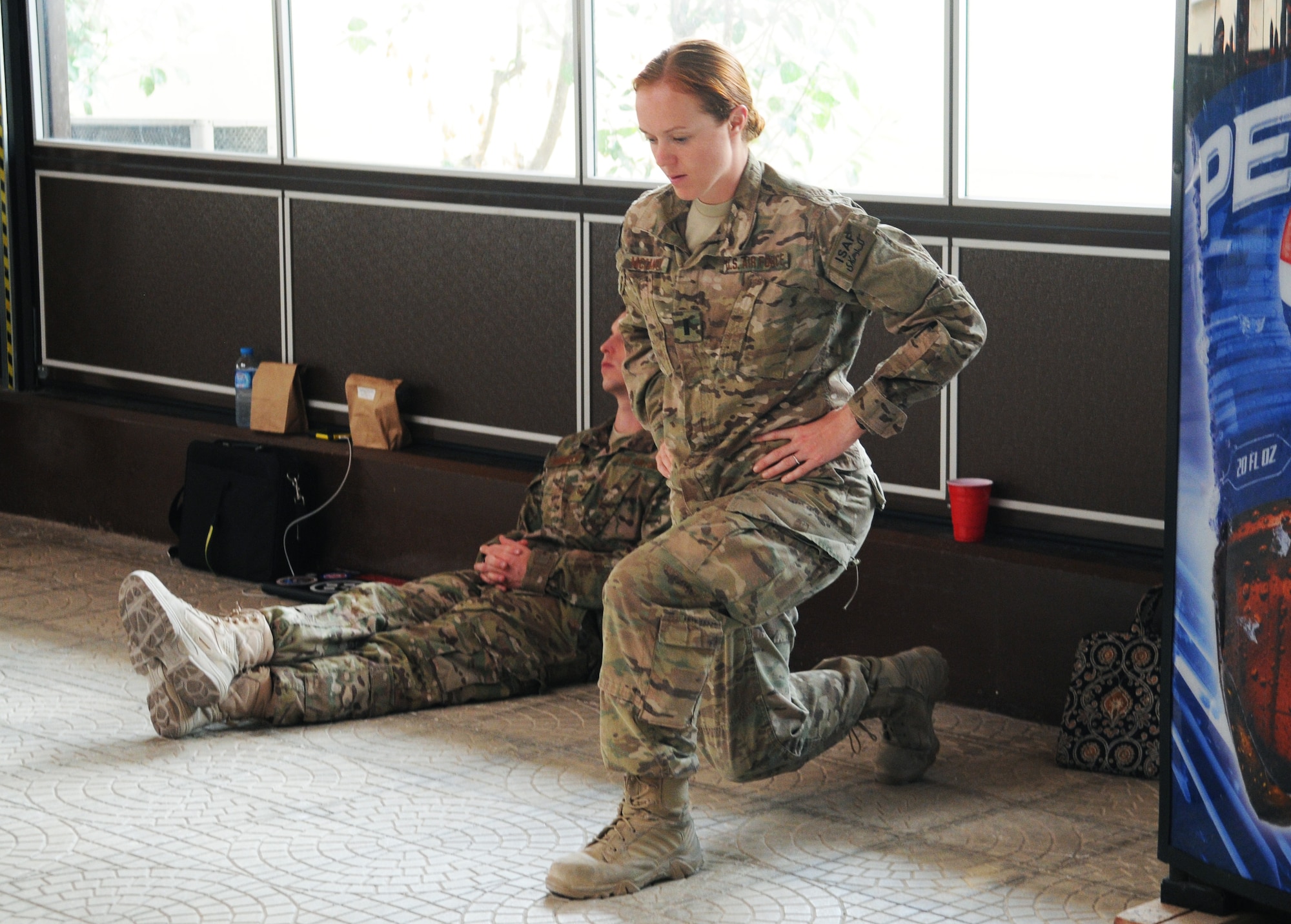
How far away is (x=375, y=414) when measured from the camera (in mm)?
6340

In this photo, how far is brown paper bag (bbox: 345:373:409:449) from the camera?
20.8 ft

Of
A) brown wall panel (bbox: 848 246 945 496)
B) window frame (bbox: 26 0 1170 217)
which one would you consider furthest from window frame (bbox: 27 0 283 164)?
brown wall panel (bbox: 848 246 945 496)

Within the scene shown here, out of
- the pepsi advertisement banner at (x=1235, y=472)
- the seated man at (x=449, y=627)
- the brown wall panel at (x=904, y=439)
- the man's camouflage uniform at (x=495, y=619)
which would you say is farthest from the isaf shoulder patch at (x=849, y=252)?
the brown wall panel at (x=904, y=439)

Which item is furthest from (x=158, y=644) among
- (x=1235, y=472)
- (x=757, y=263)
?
(x=1235, y=472)

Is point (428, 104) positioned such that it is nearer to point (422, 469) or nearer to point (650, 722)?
point (422, 469)

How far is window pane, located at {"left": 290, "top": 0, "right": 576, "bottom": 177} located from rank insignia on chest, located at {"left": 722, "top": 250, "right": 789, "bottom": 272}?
7.99ft

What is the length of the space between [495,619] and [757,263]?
1626mm

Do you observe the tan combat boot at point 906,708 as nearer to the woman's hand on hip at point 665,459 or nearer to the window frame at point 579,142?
the woman's hand on hip at point 665,459

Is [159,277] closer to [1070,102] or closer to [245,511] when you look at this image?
[245,511]

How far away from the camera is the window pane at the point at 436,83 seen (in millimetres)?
5992

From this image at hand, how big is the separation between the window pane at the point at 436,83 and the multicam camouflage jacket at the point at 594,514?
1362 millimetres

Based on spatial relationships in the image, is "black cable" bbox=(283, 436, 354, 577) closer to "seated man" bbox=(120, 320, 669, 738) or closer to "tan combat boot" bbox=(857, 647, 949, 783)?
"seated man" bbox=(120, 320, 669, 738)

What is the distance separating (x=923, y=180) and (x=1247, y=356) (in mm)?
2211

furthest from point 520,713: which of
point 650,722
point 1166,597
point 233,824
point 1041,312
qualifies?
point 1166,597
